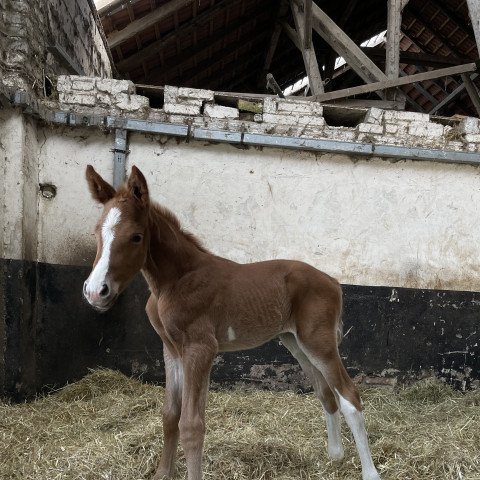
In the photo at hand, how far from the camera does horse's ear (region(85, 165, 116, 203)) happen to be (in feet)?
8.43

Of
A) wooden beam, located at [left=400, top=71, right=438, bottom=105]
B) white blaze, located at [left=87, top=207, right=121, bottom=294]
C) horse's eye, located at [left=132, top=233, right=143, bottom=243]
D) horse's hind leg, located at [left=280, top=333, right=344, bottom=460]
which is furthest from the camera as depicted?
wooden beam, located at [left=400, top=71, right=438, bottom=105]

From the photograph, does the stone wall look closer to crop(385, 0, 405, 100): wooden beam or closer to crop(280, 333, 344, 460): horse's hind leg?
crop(385, 0, 405, 100): wooden beam

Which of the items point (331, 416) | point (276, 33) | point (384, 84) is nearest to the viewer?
point (331, 416)

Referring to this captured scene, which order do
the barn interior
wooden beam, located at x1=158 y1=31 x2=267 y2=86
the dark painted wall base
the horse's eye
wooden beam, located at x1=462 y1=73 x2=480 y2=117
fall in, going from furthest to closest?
wooden beam, located at x1=158 y1=31 x2=267 y2=86 < wooden beam, located at x1=462 y1=73 x2=480 y2=117 < the dark painted wall base < the barn interior < the horse's eye

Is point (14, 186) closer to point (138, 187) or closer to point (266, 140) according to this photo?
point (138, 187)

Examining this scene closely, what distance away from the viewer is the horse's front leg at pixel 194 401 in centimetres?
249

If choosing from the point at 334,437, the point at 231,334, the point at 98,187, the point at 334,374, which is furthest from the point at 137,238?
the point at 334,437

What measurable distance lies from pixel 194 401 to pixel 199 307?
1.51 ft

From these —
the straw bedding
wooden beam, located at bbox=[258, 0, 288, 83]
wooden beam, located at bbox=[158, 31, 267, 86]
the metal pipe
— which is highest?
wooden beam, located at bbox=[258, 0, 288, 83]

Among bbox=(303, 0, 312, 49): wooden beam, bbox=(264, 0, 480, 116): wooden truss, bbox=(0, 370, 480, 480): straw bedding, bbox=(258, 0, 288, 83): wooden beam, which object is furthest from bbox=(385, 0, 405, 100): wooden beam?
bbox=(0, 370, 480, 480): straw bedding

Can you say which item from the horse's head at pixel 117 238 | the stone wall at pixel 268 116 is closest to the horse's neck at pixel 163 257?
the horse's head at pixel 117 238

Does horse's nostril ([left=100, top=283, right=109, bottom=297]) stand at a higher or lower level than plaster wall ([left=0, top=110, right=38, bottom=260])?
lower

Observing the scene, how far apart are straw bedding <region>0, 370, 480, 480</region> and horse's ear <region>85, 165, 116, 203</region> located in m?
1.44

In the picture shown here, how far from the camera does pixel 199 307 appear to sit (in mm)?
2629
